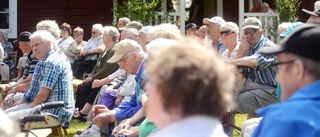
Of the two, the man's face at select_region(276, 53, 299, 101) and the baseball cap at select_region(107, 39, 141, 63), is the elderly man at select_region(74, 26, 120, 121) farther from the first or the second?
the man's face at select_region(276, 53, 299, 101)

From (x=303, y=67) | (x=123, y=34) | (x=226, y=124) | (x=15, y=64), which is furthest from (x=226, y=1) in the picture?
(x=303, y=67)

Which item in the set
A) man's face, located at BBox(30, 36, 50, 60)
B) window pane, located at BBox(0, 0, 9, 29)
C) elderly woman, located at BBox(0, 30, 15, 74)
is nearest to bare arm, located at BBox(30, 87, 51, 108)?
man's face, located at BBox(30, 36, 50, 60)

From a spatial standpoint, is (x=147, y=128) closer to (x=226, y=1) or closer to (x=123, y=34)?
(x=123, y=34)

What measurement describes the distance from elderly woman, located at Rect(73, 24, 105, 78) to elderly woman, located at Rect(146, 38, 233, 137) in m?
9.88

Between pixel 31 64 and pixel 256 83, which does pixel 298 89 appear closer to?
pixel 256 83

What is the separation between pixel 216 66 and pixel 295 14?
13544 millimetres

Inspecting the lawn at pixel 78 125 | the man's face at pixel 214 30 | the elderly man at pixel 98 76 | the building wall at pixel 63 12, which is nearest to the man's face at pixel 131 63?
the elderly man at pixel 98 76

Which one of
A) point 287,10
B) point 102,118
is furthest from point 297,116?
point 287,10

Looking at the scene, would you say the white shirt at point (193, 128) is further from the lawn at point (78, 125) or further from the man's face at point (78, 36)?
the man's face at point (78, 36)

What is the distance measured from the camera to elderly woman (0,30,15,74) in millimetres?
16094

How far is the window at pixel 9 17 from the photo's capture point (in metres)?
17.2

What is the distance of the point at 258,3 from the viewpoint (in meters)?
15.9

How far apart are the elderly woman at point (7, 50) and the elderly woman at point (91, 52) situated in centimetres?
318

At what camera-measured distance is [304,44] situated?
3.01 m
